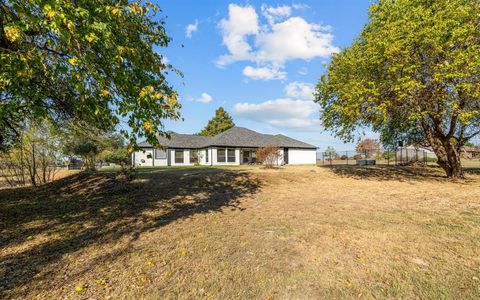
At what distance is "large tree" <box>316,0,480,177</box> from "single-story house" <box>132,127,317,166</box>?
62.6 feet

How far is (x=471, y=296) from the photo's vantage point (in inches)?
134

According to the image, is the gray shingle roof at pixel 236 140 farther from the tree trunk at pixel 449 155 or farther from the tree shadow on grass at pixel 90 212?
the tree trunk at pixel 449 155

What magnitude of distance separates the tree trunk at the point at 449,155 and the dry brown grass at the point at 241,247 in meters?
6.99

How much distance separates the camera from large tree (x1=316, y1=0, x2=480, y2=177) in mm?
12141

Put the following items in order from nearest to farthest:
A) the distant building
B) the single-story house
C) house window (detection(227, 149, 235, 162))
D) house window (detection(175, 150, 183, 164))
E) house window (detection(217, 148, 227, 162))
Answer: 1. the distant building
2. house window (detection(217, 148, 227, 162))
3. the single-story house
4. house window (detection(227, 149, 235, 162))
5. house window (detection(175, 150, 183, 164))

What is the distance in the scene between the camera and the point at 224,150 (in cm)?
3419

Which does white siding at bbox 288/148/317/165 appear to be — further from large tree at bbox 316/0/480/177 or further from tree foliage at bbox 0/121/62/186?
tree foliage at bbox 0/121/62/186

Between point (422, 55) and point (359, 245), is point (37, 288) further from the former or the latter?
point (422, 55)

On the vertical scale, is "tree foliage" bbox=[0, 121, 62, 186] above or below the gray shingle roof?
below

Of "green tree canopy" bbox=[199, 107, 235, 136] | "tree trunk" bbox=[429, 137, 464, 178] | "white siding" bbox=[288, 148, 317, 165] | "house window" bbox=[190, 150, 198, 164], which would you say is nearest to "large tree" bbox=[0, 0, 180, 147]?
"tree trunk" bbox=[429, 137, 464, 178]

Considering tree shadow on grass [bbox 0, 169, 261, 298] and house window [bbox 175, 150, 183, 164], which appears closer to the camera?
→ tree shadow on grass [bbox 0, 169, 261, 298]

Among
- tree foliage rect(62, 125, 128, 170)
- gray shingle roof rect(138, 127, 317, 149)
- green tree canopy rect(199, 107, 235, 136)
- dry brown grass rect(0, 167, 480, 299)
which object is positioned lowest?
dry brown grass rect(0, 167, 480, 299)

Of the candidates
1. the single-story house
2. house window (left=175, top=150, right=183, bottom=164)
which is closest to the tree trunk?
the single-story house

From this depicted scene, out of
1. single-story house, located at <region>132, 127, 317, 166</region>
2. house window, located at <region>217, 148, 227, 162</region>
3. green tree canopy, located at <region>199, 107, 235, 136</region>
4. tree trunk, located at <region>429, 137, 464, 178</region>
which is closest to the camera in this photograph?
tree trunk, located at <region>429, 137, 464, 178</region>
